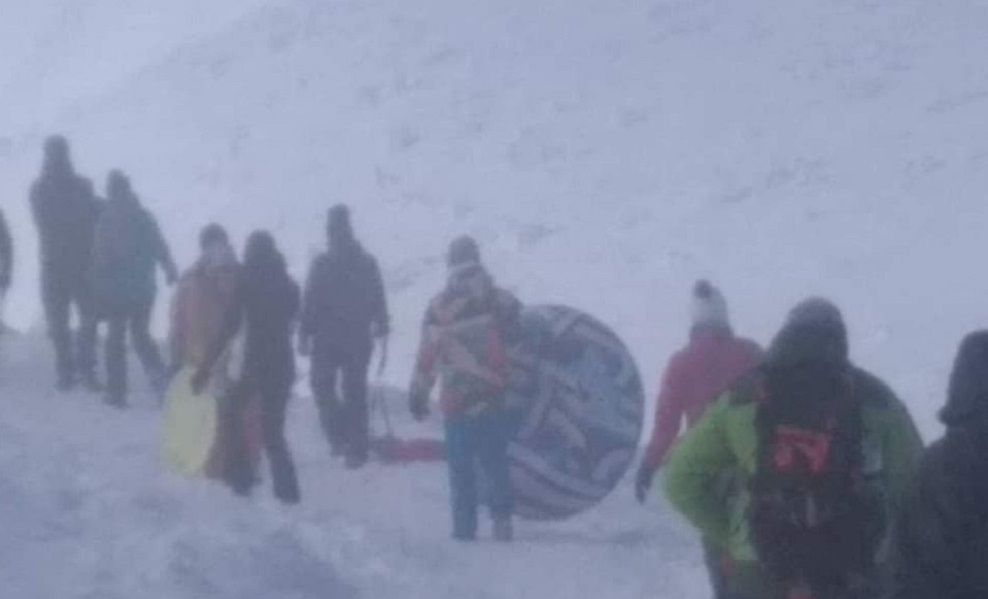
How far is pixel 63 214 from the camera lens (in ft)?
49.8

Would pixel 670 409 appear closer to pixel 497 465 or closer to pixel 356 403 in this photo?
pixel 497 465

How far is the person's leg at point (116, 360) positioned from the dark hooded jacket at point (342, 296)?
5.69ft

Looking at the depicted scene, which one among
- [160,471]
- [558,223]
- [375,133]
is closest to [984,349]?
[160,471]

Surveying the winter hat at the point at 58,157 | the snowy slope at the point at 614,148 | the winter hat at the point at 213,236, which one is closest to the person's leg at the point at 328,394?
the winter hat at the point at 213,236

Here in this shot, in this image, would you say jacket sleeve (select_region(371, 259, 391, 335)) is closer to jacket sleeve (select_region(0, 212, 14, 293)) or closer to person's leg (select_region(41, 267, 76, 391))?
person's leg (select_region(41, 267, 76, 391))

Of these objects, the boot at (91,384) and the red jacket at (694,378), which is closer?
the red jacket at (694,378)

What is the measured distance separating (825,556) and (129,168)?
4043 centimetres

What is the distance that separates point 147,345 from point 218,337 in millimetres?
3203

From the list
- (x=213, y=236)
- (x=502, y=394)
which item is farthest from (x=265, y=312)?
(x=502, y=394)

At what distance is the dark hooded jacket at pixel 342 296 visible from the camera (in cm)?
1385

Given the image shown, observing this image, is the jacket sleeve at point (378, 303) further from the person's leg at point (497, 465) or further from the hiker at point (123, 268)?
the person's leg at point (497, 465)

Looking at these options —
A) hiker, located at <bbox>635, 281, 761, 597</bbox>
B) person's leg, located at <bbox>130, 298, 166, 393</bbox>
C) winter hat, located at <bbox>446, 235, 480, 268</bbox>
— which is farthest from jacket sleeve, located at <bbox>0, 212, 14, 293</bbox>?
hiker, located at <bbox>635, 281, 761, 597</bbox>

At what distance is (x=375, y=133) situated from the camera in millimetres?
43062

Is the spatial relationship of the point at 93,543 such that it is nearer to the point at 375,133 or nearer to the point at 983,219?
the point at 983,219
